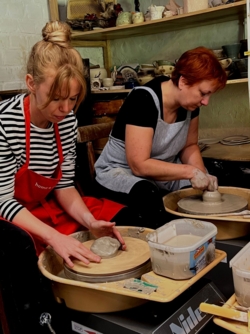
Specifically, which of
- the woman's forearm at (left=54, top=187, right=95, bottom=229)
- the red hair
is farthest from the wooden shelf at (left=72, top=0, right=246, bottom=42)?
the woman's forearm at (left=54, top=187, right=95, bottom=229)

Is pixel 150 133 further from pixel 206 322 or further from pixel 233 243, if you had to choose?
pixel 206 322

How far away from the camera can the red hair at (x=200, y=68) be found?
1723 millimetres

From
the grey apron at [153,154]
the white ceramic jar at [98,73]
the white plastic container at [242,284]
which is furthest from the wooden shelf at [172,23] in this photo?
the white plastic container at [242,284]

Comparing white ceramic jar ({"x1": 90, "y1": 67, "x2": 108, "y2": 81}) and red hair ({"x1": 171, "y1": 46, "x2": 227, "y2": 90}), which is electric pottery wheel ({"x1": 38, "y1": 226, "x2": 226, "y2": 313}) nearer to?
red hair ({"x1": 171, "y1": 46, "x2": 227, "y2": 90})

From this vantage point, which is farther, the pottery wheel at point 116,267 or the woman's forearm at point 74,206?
the woman's forearm at point 74,206

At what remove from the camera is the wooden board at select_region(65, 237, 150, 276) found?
46.3 inches

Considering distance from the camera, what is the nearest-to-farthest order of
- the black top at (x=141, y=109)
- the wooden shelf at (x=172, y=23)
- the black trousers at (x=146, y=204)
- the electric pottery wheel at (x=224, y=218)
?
the electric pottery wheel at (x=224, y=218), the black trousers at (x=146, y=204), the black top at (x=141, y=109), the wooden shelf at (x=172, y=23)

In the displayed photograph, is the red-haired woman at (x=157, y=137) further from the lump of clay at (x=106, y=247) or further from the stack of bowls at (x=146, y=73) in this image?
the stack of bowls at (x=146, y=73)

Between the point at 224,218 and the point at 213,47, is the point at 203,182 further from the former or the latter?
the point at 213,47

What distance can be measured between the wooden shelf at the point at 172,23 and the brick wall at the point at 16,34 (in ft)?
1.11

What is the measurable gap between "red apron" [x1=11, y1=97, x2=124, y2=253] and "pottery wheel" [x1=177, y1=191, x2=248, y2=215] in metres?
0.28

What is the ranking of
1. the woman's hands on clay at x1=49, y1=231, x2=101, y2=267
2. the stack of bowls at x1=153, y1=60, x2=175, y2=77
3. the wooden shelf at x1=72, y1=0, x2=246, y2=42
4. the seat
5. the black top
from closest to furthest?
the woman's hands on clay at x1=49, y1=231, x2=101, y2=267 → the black top → the seat → the wooden shelf at x1=72, y1=0, x2=246, y2=42 → the stack of bowls at x1=153, y1=60, x2=175, y2=77

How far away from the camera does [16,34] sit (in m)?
2.96

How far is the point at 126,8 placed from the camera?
313cm
